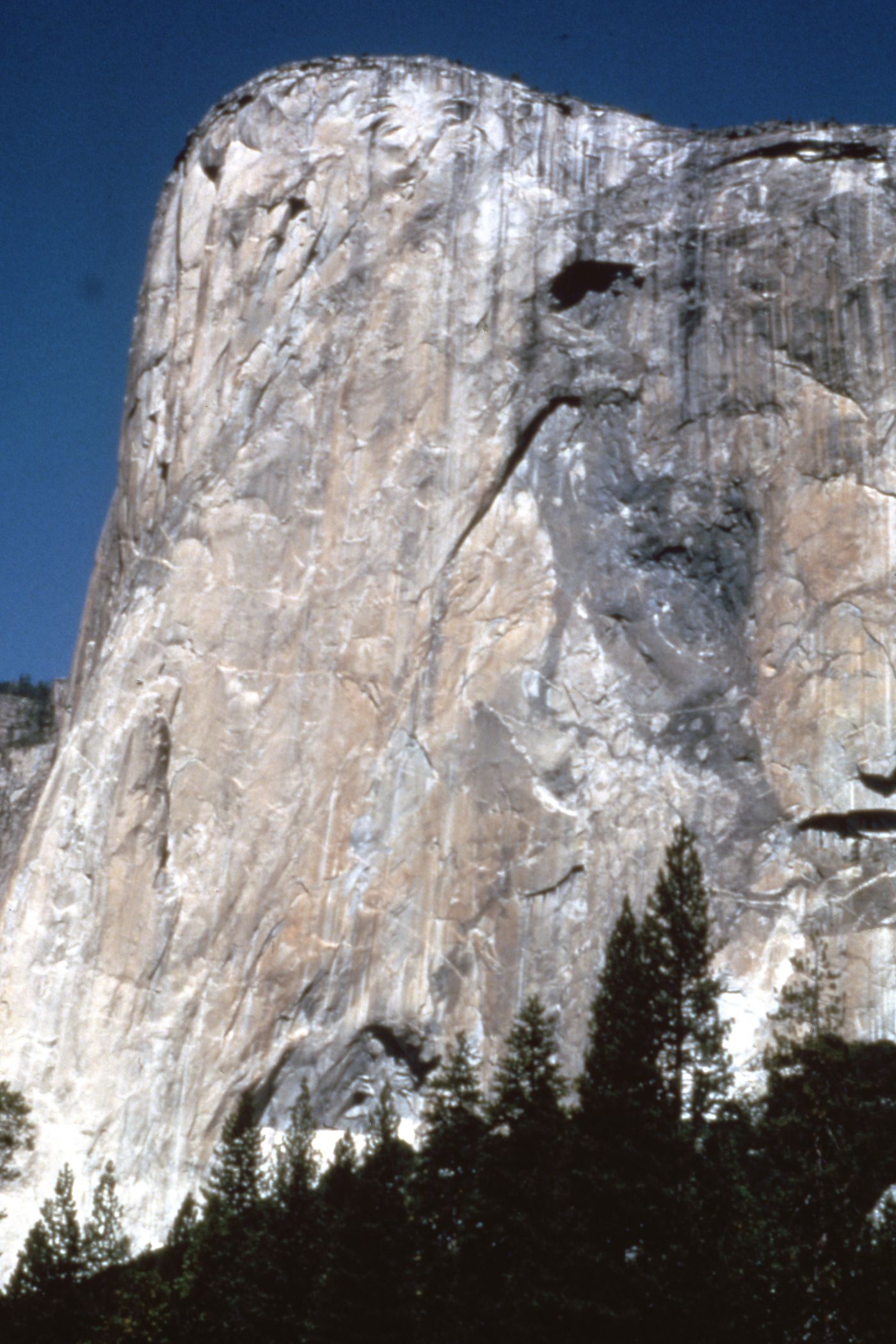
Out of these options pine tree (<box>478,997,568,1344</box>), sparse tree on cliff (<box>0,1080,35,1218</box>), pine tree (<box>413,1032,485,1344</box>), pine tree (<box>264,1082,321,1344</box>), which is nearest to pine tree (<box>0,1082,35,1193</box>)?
sparse tree on cliff (<box>0,1080,35,1218</box>)

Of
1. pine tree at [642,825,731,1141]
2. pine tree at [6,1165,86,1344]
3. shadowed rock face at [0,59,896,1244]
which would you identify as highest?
shadowed rock face at [0,59,896,1244]

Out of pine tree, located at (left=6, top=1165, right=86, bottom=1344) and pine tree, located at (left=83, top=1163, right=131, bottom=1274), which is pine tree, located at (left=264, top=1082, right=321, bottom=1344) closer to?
pine tree, located at (left=83, top=1163, right=131, bottom=1274)

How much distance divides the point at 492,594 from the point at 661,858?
21.7 ft

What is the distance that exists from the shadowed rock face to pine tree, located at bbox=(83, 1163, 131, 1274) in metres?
0.62

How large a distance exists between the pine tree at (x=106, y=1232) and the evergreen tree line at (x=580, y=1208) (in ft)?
0.14

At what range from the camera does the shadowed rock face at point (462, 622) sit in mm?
33281

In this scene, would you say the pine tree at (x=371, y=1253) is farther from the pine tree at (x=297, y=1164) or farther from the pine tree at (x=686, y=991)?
the pine tree at (x=686, y=991)

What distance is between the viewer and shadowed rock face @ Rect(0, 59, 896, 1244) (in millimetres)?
33281

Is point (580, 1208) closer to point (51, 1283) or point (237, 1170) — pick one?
point (237, 1170)

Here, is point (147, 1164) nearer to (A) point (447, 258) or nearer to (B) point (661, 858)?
(B) point (661, 858)

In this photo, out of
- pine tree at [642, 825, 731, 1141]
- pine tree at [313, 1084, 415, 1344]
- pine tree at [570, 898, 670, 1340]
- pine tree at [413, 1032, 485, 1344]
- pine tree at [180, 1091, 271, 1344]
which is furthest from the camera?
pine tree at [642, 825, 731, 1141]

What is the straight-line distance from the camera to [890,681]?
3359cm

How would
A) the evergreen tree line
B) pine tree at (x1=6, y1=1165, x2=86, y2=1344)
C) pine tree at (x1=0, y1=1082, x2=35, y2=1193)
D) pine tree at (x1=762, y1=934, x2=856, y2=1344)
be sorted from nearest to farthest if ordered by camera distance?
the evergreen tree line, pine tree at (x1=762, y1=934, x2=856, y2=1344), pine tree at (x1=6, y1=1165, x2=86, y2=1344), pine tree at (x1=0, y1=1082, x2=35, y2=1193)

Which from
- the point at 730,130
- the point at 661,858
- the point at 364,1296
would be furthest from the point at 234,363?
the point at 364,1296
